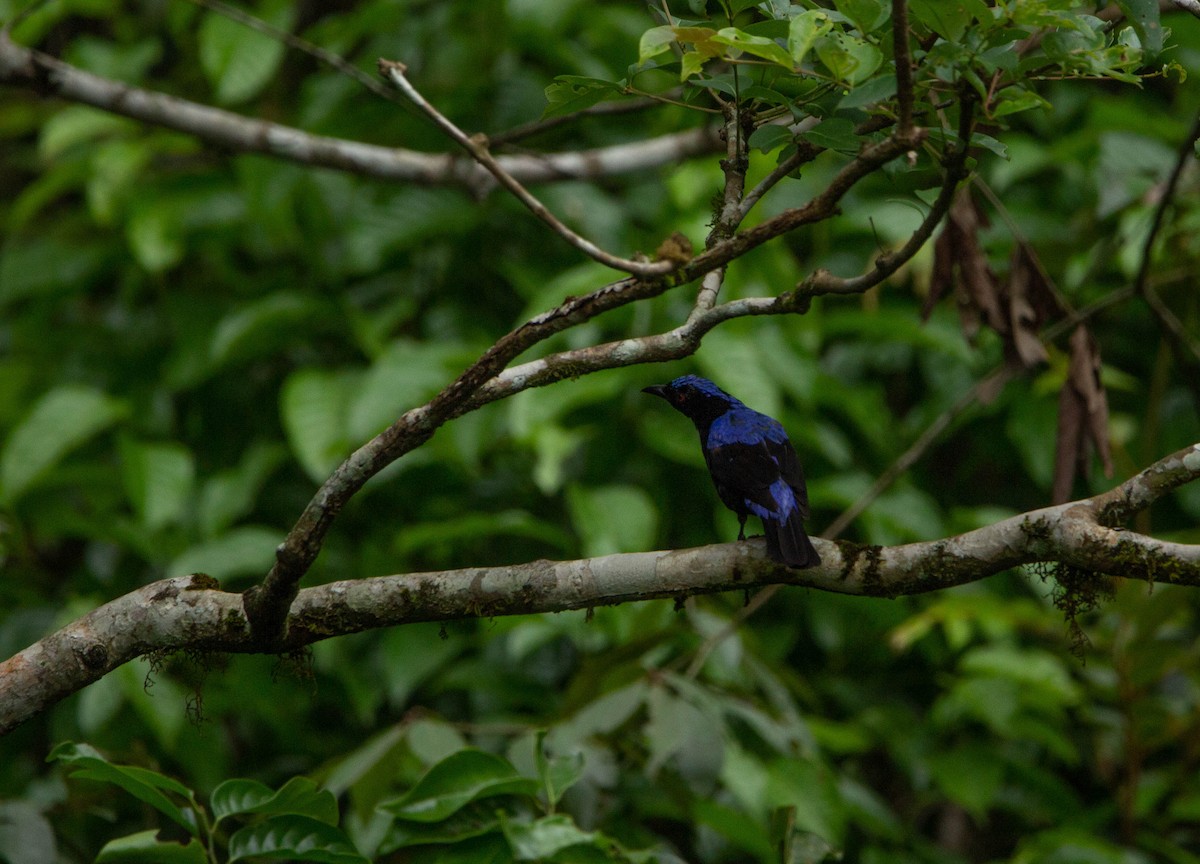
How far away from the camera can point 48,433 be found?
436 centimetres

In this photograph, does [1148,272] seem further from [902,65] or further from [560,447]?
[902,65]

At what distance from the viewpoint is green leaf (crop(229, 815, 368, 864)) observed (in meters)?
2.11

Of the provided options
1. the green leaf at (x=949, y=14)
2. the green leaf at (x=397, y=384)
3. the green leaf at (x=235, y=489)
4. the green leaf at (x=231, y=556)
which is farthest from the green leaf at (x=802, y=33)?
the green leaf at (x=235, y=489)

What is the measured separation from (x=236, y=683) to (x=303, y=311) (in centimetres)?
147

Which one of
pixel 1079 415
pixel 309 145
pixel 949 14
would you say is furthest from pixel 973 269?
pixel 309 145

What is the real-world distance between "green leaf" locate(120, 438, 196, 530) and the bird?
2.05 meters

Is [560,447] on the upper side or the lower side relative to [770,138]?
lower

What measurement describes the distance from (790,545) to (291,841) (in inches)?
40.3

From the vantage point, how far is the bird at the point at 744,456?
2.55 meters

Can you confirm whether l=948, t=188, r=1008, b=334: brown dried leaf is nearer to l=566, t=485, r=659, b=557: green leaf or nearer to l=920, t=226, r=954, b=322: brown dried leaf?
l=920, t=226, r=954, b=322: brown dried leaf

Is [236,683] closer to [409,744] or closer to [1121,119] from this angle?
[409,744]

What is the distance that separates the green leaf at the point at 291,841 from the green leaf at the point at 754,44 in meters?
1.47

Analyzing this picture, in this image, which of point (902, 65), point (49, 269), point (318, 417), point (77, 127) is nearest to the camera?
point (902, 65)

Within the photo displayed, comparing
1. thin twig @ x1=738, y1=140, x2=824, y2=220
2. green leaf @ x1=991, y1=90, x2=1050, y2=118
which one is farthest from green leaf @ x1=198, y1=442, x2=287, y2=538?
green leaf @ x1=991, y1=90, x2=1050, y2=118
